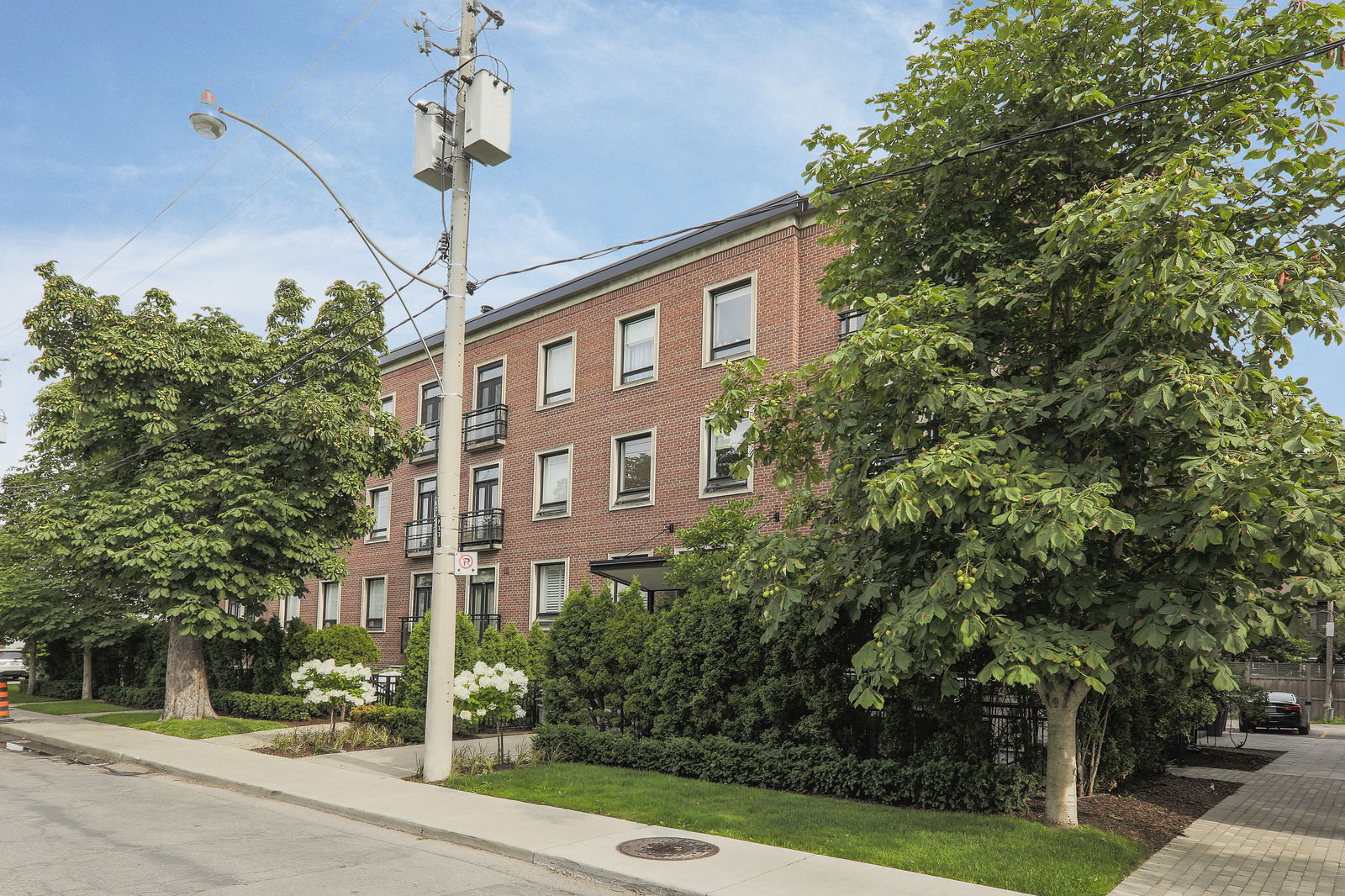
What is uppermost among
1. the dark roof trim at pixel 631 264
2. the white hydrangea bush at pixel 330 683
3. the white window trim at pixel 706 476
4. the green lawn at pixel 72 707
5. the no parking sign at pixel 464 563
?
the dark roof trim at pixel 631 264

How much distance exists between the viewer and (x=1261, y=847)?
29.1 feet

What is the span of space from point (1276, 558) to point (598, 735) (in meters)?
9.05

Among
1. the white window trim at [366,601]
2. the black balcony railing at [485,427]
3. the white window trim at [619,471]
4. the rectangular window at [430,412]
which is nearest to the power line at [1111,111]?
the white window trim at [619,471]

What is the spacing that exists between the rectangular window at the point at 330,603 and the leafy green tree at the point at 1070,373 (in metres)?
28.2

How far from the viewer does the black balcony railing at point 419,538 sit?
29772 millimetres

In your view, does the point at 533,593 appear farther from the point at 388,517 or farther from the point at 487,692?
the point at 487,692

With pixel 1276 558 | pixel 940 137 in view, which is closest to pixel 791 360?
pixel 940 137

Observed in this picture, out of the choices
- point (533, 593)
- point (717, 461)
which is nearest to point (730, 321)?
point (717, 461)

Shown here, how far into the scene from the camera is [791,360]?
1994 centimetres

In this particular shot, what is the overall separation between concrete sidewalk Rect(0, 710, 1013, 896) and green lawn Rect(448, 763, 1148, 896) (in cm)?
26

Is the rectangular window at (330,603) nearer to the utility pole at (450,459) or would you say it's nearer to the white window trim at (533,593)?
the white window trim at (533,593)

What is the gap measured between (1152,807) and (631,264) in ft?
57.6

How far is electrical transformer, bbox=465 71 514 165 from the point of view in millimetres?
12852

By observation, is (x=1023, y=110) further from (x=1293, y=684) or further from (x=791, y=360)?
(x=1293, y=684)
